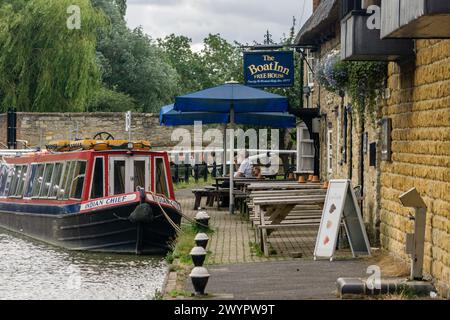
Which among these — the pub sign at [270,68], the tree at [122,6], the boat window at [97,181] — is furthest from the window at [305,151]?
the tree at [122,6]

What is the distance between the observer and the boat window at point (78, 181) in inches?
891

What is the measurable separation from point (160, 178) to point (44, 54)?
24818 mm

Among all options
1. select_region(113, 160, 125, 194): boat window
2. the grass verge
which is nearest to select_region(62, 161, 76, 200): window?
select_region(113, 160, 125, 194): boat window

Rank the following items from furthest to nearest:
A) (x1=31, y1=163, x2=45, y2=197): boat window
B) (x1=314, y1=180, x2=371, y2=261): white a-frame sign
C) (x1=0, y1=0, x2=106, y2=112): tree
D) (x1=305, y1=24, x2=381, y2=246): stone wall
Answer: (x1=0, y1=0, x2=106, y2=112): tree
(x1=31, y1=163, x2=45, y2=197): boat window
(x1=305, y1=24, x2=381, y2=246): stone wall
(x1=314, y1=180, x2=371, y2=261): white a-frame sign

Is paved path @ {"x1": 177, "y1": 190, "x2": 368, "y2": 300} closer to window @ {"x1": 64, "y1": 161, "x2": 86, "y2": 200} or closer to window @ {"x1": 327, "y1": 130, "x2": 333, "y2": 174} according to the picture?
window @ {"x1": 64, "y1": 161, "x2": 86, "y2": 200}

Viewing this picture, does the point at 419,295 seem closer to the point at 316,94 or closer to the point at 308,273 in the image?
the point at 308,273

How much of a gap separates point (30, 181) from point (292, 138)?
16.6 meters

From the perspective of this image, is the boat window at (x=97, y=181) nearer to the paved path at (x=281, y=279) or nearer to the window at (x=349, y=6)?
the window at (x=349, y=6)

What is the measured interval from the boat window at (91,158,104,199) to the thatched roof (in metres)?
5.57

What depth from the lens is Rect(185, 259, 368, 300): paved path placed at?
12305 mm

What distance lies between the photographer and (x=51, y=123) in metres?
42.8

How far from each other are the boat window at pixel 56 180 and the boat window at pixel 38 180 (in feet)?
4.29

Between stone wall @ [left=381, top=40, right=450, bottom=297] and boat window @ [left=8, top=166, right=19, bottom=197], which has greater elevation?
stone wall @ [left=381, top=40, right=450, bottom=297]

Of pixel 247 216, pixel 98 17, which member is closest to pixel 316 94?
pixel 247 216
